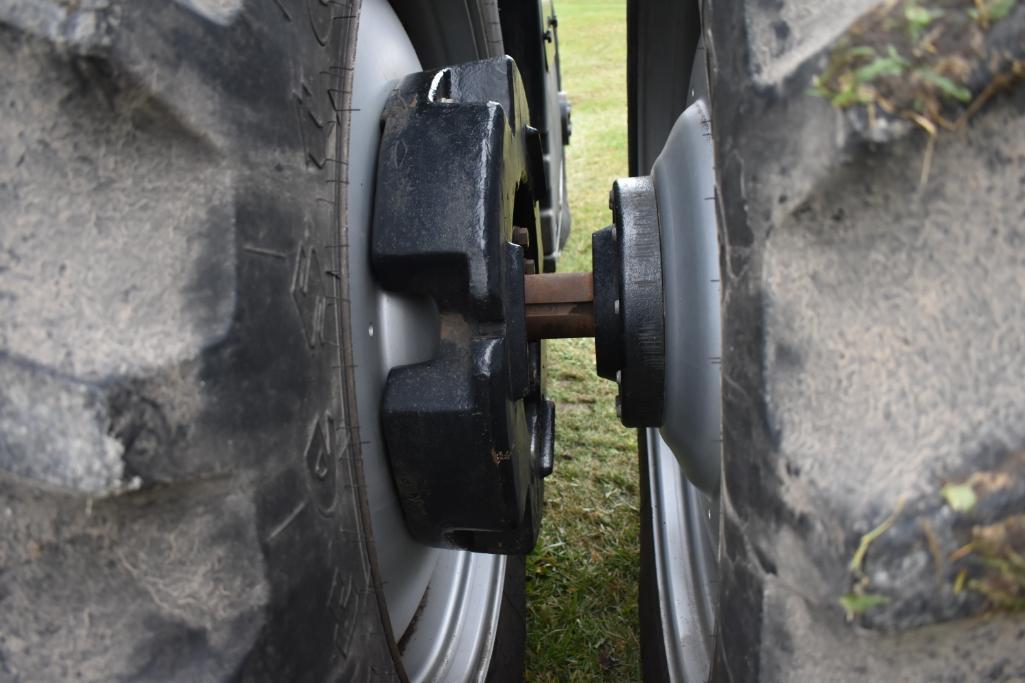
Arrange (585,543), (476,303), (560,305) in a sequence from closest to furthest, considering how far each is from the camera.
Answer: (476,303) < (560,305) < (585,543)

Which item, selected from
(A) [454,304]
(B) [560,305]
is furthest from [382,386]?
(B) [560,305]

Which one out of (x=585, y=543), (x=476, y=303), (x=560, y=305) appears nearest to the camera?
(x=476, y=303)

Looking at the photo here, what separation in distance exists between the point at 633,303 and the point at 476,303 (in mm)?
166

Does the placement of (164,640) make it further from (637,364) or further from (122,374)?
(637,364)

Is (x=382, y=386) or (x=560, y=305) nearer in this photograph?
(x=382, y=386)

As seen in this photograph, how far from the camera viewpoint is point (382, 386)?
69 cm

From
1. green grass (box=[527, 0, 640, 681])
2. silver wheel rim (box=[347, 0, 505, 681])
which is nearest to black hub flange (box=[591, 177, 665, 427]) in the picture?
silver wheel rim (box=[347, 0, 505, 681])

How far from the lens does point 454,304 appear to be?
2.25ft

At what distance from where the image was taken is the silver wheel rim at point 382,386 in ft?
2.17

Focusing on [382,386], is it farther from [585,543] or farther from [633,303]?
[585,543]

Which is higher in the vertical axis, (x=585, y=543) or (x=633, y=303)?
(x=633, y=303)

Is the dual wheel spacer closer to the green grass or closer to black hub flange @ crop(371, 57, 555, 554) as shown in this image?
black hub flange @ crop(371, 57, 555, 554)

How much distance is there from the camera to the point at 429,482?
690 mm

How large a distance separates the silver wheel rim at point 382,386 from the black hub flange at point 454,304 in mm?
13
